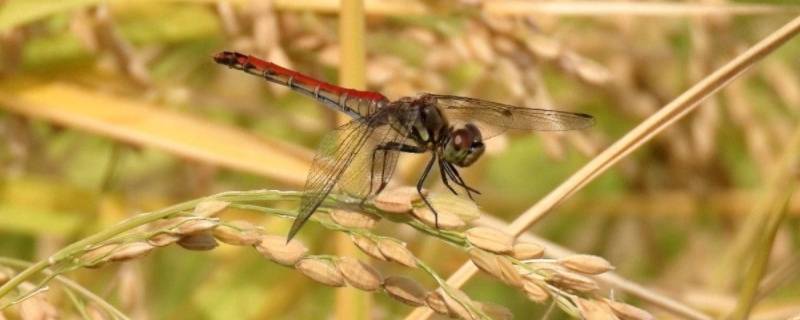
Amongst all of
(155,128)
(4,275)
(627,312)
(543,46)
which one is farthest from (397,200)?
(155,128)

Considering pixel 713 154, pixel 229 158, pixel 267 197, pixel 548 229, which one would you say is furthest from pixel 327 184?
pixel 713 154

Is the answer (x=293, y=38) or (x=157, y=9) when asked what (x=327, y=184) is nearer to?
(x=293, y=38)

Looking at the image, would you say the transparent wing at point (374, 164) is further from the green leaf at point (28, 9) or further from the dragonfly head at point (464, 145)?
the green leaf at point (28, 9)

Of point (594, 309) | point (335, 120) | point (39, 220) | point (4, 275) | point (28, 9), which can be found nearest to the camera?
point (594, 309)

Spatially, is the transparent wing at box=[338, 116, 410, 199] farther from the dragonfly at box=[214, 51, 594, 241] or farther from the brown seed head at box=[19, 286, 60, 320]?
the brown seed head at box=[19, 286, 60, 320]

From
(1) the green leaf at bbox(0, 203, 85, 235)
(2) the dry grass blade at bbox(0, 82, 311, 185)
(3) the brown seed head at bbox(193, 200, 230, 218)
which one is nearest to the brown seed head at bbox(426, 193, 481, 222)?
(3) the brown seed head at bbox(193, 200, 230, 218)

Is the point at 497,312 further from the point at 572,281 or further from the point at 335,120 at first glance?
the point at 335,120
